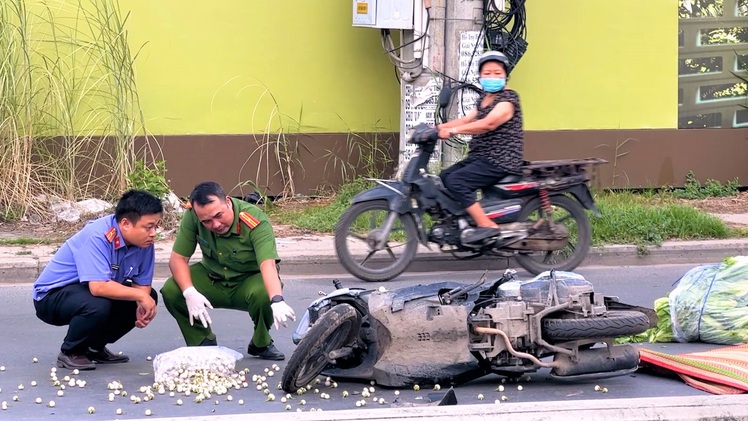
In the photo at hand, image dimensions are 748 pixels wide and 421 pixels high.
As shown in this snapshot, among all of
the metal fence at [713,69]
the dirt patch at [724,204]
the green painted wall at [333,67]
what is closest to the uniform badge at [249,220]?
the green painted wall at [333,67]

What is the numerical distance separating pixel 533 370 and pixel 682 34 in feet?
27.5

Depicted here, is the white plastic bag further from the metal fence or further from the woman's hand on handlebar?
the metal fence

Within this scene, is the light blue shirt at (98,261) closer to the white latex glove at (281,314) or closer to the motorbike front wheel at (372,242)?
the white latex glove at (281,314)

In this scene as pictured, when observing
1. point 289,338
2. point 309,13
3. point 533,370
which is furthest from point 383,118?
point 533,370

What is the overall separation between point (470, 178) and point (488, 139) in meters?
0.35

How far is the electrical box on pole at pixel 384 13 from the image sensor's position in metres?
10.6

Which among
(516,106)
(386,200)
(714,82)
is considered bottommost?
(386,200)

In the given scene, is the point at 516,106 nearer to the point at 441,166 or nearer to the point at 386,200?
the point at 386,200

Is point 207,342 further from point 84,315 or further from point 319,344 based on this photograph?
point 319,344

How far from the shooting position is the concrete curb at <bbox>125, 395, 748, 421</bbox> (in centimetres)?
431

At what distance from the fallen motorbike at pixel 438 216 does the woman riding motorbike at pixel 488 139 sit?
8 centimetres

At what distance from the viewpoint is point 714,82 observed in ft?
41.7

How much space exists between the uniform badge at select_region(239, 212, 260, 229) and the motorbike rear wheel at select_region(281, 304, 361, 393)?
93 centimetres

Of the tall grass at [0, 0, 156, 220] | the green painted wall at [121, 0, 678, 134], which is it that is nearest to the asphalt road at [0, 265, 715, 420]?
the tall grass at [0, 0, 156, 220]
